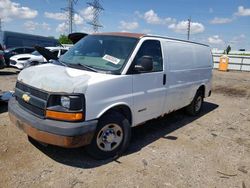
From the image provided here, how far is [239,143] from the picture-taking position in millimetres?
5152

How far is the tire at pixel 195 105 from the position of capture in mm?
6695

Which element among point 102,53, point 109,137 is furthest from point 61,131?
point 102,53

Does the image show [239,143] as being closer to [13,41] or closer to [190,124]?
[190,124]

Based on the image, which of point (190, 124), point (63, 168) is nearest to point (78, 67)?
point (63, 168)

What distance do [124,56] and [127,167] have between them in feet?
5.87

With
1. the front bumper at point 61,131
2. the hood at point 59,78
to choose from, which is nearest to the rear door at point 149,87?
the hood at point 59,78

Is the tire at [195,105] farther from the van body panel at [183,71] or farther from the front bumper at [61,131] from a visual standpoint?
the front bumper at [61,131]

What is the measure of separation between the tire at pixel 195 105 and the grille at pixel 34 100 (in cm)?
434

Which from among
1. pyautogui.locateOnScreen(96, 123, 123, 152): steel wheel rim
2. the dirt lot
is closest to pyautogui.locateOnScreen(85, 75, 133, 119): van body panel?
pyautogui.locateOnScreen(96, 123, 123, 152): steel wheel rim

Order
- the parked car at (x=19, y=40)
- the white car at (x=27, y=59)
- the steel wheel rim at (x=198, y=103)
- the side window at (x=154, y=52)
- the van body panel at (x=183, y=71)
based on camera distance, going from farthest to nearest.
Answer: the parked car at (x=19, y=40) → the white car at (x=27, y=59) → the steel wheel rim at (x=198, y=103) → the van body panel at (x=183, y=71) → the side window at (x=154, y=52)

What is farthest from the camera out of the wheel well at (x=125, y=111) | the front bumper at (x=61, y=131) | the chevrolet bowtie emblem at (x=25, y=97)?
the wheel well at (x=125, y=111)

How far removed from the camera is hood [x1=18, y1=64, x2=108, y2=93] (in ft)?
10.9

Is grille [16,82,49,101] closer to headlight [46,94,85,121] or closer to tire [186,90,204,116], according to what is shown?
headlight [46,94,85,121]

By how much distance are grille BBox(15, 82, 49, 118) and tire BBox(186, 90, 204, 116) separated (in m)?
4.34
